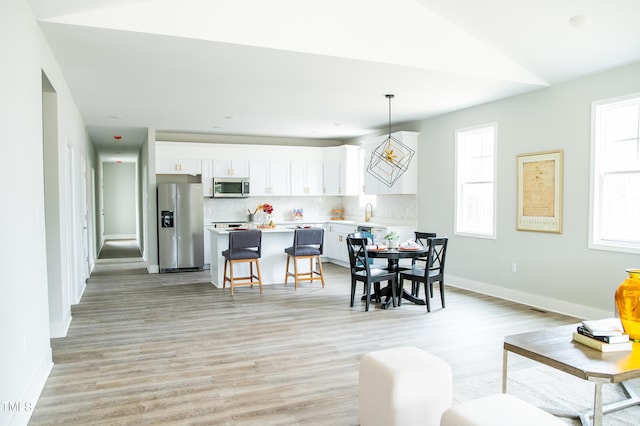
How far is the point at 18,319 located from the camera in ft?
8.61

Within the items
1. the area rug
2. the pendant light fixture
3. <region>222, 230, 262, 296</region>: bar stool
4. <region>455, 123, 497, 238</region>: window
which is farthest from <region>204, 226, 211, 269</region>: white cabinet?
the area rug

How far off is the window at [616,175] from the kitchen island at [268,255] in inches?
158

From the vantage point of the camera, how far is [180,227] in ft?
27.7

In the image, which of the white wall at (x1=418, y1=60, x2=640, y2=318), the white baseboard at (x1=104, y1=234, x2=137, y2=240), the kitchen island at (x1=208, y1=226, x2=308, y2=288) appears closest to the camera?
the white wall at (x1=418, y1=60, x2=640, y2=318)

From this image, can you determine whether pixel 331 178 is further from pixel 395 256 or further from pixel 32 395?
pixel 32 395

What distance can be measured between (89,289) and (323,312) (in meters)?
3.79

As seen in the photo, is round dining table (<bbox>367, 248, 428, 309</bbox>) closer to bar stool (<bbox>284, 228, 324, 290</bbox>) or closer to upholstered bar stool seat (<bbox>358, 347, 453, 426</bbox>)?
bar stool (<bbox>284, 228, 324, 290</bbox>)

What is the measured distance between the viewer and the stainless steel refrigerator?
834cm

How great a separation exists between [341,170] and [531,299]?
4943mm

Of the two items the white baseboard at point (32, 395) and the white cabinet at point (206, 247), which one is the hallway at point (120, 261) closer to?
the white cabinet at point (206, 247)

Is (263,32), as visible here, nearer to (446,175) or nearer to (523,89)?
(523,89)

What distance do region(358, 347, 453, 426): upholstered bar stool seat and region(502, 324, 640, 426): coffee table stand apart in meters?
0.52

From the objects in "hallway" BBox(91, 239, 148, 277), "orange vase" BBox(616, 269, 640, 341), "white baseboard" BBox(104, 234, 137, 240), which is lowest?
"hallway" BBox(91, 239, 148, 277)

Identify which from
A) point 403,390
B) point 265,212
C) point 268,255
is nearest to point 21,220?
point 403,390
